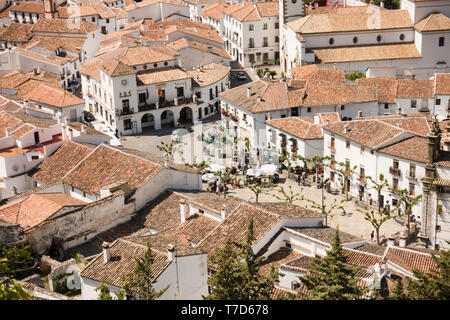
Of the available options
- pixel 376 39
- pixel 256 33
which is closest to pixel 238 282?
pixel 376 39

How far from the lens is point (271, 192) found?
5647cm

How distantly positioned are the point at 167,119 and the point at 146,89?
4.37 meters

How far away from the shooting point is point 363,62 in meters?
83.1

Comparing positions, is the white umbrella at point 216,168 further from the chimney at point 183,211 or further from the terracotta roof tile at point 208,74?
the terracotta roof tile at point 208,74

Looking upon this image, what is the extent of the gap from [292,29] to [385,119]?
33.4 metres

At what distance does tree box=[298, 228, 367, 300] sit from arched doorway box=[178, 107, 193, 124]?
2048 inches

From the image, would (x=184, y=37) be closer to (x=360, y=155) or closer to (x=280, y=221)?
(x=360, y=155)

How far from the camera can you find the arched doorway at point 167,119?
75312mm

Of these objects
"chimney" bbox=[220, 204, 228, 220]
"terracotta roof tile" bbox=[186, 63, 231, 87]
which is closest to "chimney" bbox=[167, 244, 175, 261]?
"chimney" bbox=[220, 204, 228, 220]

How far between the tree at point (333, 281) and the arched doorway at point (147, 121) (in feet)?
168

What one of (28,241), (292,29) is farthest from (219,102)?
(28,241)

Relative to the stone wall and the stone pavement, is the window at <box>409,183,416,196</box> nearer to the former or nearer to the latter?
the stone pavement

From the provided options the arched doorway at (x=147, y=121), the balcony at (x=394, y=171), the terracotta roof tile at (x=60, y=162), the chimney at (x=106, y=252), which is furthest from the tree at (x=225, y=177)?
the chimney at (x=106, y=252)

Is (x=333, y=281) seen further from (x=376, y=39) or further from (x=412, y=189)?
(x=376, y=39)
